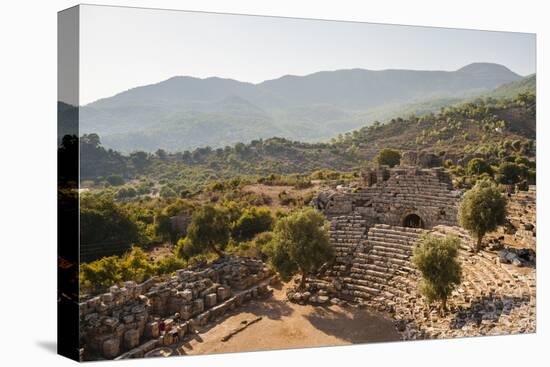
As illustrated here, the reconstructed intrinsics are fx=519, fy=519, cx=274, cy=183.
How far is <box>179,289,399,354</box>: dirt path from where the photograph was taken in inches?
517

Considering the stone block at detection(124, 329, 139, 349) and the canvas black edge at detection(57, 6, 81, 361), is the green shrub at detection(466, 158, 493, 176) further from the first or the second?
the canvas black edge at detection(57, 6, 81, 361)

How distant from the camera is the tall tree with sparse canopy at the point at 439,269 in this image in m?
14.4

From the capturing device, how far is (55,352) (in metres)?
11.3

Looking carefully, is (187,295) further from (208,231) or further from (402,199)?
(402,199)

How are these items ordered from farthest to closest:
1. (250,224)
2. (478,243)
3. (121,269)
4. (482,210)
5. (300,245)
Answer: (250,224)
(300,245)
(478,243)
(482,210)
(121,269)

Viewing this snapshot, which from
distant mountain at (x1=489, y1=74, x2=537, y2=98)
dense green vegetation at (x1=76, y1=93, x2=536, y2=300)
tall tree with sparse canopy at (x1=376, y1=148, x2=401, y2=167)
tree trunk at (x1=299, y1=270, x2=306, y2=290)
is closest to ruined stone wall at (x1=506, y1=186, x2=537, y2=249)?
dense green vegetation at (x1=76, y1=93, x2=536, y2=300)

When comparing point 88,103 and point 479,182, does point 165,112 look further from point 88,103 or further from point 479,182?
point 479,182

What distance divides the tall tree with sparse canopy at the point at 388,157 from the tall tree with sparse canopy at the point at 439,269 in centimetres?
871

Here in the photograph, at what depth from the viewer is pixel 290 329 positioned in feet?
47.0

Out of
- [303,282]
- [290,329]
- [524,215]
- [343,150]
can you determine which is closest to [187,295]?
[290,329]

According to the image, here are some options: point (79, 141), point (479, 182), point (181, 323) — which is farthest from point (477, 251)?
point (79, 141)

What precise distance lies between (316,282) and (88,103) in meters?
10.1

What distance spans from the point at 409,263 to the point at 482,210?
285 centimetres

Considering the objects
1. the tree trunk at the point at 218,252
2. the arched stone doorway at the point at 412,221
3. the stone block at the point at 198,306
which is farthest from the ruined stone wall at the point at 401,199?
the stone block at the point at 198,306
